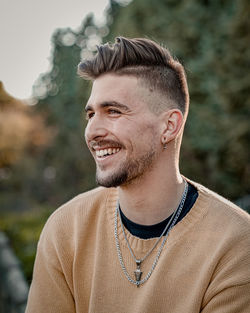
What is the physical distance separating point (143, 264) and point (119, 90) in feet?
3.47

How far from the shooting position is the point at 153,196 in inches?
92.6

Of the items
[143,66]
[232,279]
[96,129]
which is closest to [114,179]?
[96,129]

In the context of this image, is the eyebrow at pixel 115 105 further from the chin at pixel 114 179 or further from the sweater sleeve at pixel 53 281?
the sweater sleeve at pixel 53 281

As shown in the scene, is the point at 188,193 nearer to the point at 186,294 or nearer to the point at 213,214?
the point at 213,214

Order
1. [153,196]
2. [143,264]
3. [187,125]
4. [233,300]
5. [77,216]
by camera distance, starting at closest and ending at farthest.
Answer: [233,300] < [143,264] < [153,196] < [77,216] < [187,125]

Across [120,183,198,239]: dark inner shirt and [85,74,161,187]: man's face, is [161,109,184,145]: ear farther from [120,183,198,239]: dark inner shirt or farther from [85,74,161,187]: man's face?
[120,183,198,239]: dark inner shirt

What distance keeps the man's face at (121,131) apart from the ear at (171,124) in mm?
75

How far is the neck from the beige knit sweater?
14 centimetres

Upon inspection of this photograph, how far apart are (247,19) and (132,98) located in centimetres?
941

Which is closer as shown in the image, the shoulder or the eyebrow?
the eyebrow

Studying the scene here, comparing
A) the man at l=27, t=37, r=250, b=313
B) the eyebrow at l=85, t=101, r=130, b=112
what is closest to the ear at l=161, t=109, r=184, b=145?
the man at l=27, t=37, r=250, b=313

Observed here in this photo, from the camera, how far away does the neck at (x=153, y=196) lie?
235 centimetres

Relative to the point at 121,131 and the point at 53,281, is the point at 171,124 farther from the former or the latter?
the point at 53,281

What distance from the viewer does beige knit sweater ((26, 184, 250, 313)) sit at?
203 centimetres
